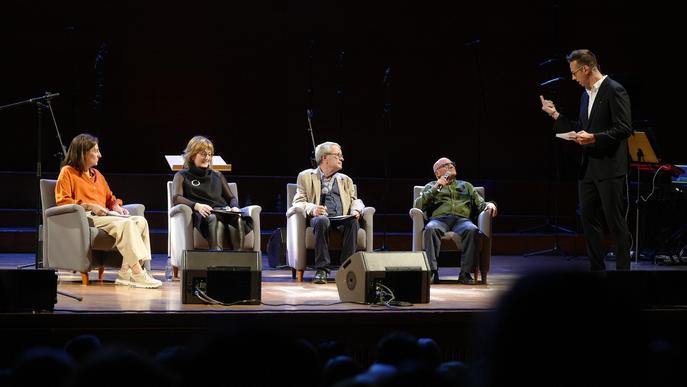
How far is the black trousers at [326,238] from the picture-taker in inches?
249

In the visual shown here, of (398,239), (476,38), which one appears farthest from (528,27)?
(398,239)

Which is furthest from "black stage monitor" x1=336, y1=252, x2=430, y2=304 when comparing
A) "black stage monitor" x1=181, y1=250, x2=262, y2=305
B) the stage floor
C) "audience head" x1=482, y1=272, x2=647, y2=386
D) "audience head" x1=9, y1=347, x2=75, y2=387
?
"audience head" x1=482, y1=272, x2=647, y2=386

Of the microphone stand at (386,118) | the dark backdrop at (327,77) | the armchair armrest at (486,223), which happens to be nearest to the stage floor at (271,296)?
the armchair armrest at (486,223)

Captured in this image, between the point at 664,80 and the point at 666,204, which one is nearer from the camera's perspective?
the point at 666,204

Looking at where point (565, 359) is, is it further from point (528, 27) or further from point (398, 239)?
point (528, 27)

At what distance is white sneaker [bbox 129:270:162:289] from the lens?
18.2ft

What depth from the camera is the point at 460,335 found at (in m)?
4.00

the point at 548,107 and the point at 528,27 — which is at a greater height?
the point at 528,27

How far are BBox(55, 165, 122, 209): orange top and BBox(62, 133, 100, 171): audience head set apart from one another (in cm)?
5

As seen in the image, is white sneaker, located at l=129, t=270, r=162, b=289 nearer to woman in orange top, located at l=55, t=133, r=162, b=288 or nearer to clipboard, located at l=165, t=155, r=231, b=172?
woman in orange top, located at l=55, t=133, r=162, b=288

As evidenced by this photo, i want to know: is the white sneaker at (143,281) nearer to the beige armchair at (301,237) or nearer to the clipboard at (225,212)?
the clipboard at (225,212)

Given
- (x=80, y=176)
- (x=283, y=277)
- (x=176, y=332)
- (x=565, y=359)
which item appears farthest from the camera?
(x=283, y=277)

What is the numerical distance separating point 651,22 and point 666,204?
292cm

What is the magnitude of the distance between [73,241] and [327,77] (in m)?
4.81
